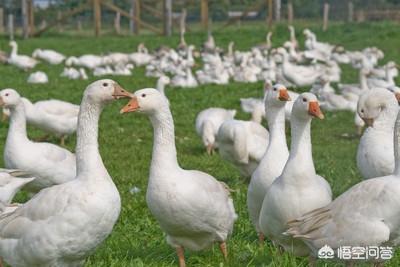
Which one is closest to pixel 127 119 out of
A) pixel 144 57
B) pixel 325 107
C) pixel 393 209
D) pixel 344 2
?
pixel 325 107

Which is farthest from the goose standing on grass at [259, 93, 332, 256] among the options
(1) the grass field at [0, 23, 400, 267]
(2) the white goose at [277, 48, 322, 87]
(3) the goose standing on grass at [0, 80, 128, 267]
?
(2) the white goose at [277, 48, 322, 87]

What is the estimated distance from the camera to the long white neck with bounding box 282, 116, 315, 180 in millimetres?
7052

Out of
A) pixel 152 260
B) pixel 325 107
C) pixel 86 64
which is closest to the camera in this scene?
pixel 152 260

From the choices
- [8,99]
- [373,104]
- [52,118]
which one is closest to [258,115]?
[52,118]

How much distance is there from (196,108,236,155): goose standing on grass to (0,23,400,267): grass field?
0.70 ft

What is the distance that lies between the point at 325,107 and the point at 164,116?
38.6 feet

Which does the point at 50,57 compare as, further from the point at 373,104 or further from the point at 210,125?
the point at 373,104

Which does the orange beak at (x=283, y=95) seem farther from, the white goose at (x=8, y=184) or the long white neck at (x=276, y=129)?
the white goose at (x=8, y=184)

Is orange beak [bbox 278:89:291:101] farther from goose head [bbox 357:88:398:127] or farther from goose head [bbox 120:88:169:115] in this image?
goose head [bbox 120:88:169:115]

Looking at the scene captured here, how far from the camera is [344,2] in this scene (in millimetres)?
51344

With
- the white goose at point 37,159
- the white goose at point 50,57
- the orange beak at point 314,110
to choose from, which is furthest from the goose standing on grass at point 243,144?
the white goose at point 50,57

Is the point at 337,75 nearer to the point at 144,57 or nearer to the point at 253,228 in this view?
the point at 144,57

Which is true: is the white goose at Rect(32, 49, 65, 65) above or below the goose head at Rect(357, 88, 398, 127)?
below

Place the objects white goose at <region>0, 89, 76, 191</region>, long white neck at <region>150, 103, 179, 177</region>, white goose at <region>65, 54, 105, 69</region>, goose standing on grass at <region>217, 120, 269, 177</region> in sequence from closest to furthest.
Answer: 1. long white neck at <region>150, 103, 179, 177</region>
2. white goose at <region>0, 89, 76, 191</region>
3. goose standing on grass at <region>217, 120, 269, 177</region>
4. white goose at <region>65, 54, 105, 69</region>
